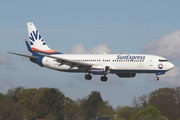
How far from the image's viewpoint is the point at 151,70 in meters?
133

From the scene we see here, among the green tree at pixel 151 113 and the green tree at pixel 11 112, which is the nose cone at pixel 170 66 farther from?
the green tree at pixel 11 112

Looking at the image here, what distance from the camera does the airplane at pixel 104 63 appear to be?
5221 inches

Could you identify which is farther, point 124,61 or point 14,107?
point 14,107

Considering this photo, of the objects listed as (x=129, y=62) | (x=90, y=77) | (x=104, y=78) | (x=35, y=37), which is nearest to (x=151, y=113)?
(x=35, y=37)

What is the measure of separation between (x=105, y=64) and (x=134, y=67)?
19.9 feet

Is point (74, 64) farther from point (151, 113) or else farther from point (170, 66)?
point (151, 113)

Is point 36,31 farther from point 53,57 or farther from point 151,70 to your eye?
point 151,70

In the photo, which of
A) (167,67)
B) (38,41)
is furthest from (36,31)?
(167,67)

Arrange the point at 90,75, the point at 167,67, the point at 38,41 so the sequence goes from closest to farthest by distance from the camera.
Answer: the point at 167,67
the point at 90,75
the point at 38,41

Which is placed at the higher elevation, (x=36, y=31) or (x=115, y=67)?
(x=36, y=31)

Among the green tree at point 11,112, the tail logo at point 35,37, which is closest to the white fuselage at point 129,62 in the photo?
the tail logo at point 35,37

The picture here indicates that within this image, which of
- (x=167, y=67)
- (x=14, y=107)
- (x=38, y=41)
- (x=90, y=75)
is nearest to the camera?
(x=167, y=67)

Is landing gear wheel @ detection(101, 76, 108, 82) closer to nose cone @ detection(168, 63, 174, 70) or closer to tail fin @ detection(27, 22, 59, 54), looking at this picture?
tail fin @ detection(27, 22, 59, 54)

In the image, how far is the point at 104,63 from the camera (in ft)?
448
